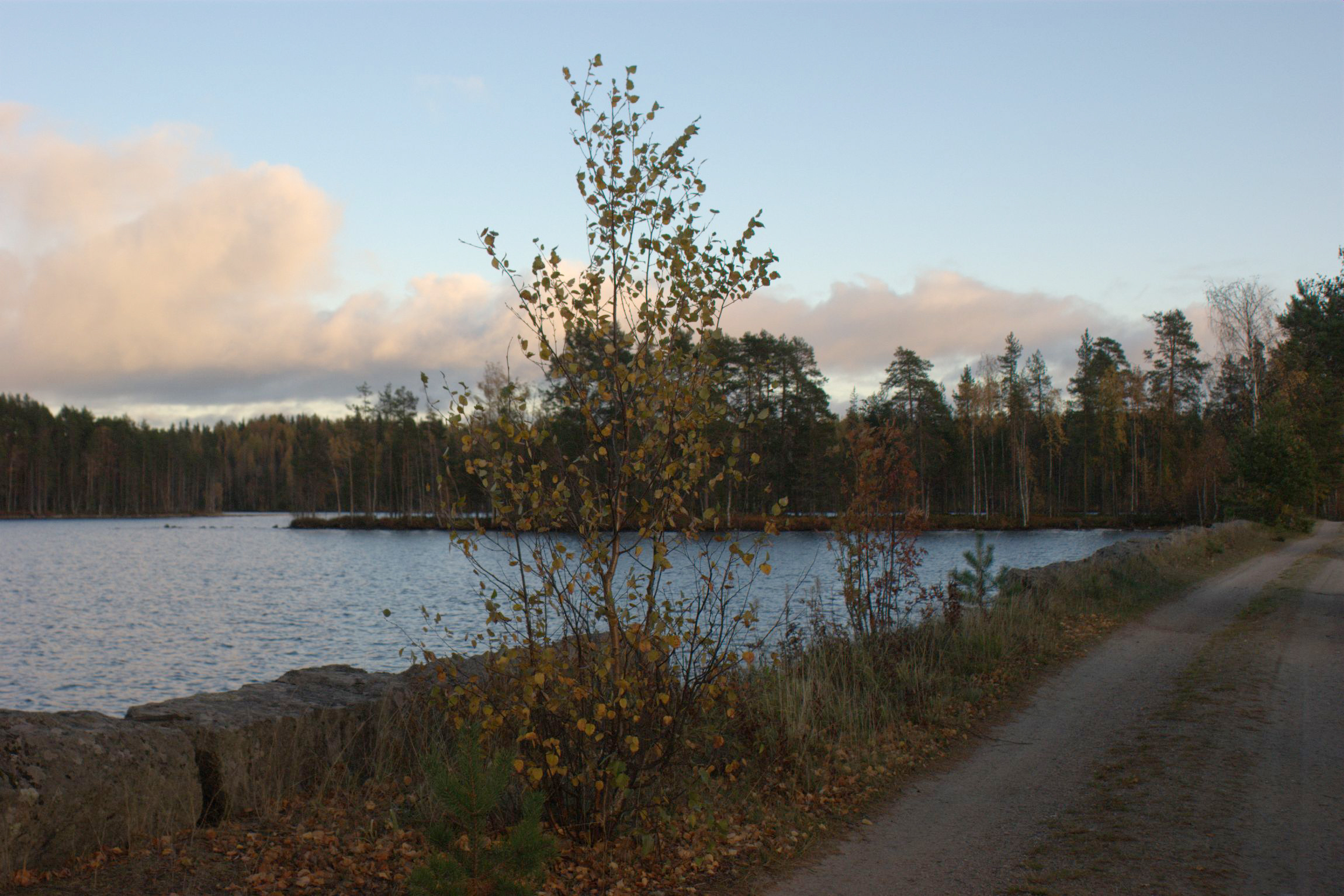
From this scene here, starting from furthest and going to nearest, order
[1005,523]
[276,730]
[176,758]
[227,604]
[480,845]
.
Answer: [1005,523] < [227,604] < [276,730] < [176,758] < [480,845]

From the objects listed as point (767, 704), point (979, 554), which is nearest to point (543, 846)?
point (767, 704)

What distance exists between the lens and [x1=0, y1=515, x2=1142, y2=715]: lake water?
48.2ft

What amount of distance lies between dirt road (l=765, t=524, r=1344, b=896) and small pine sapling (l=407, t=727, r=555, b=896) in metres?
1.47

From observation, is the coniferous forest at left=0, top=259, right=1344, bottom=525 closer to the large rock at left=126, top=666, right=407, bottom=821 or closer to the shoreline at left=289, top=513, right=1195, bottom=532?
the shoreline at left=289, top=513, right=1195, bottom=532

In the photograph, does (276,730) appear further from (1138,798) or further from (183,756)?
(1138,798)

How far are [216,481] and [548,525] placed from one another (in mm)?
140360

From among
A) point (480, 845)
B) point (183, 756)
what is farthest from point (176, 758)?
point (480, 845)

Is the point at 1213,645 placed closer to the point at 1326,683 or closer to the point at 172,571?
the point at 1326,683

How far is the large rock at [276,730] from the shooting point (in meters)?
5.08

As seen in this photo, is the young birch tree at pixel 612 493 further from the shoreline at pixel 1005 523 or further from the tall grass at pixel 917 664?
the shoreline at pixel 1005 523

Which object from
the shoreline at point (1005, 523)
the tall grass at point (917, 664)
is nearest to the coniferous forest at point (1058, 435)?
the shoreline at point (1005, 523)

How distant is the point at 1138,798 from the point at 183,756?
582 centimetres

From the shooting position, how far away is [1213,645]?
36.8 ft

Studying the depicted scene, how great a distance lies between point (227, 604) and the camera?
80.8 feet
